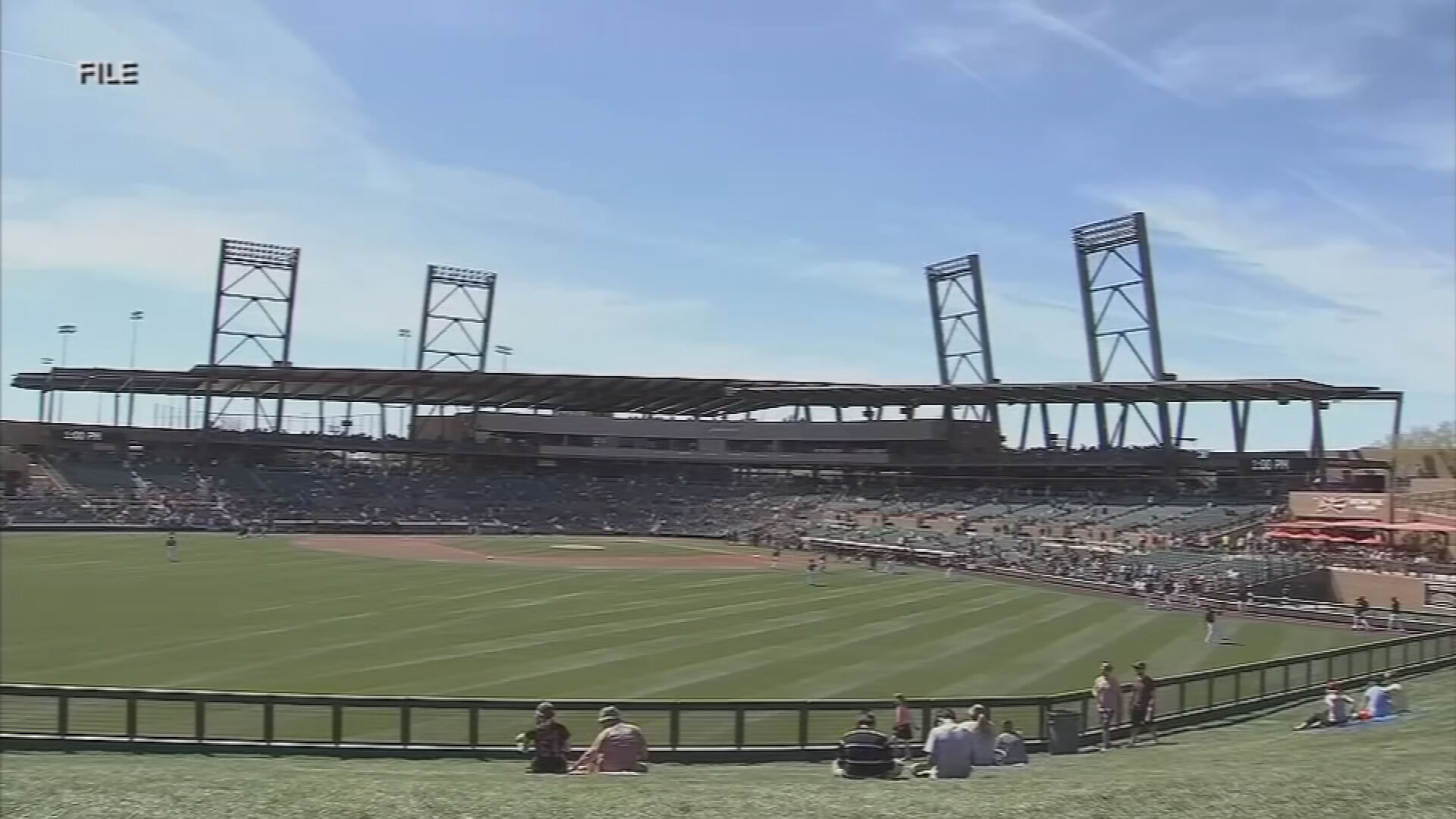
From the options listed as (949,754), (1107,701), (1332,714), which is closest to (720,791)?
A: (949,754)

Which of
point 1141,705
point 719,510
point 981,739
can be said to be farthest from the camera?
point 719,510

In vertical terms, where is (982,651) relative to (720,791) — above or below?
below

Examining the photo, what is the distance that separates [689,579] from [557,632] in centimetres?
1850

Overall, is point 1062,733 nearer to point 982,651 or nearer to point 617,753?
point 617,753

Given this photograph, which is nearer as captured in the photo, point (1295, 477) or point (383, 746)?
point (383, 746)

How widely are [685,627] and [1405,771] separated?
2285 cm

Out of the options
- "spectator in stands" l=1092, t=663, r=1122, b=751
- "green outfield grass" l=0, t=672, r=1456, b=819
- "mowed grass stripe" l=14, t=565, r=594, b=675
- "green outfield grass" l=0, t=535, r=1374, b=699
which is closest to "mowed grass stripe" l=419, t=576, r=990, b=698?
"green outfield grass" l=0, t=535, r=1374, b=699

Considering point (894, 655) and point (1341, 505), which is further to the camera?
point (1341, 505)

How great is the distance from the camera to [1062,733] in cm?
1917

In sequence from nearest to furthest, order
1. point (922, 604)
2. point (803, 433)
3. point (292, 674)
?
point (292, 674) < point (922, 604) < point (803, 433)

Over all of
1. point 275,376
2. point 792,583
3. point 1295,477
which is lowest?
point 792,583

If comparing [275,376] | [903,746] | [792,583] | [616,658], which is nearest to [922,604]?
[792,583]

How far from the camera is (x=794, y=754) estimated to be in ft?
58.9

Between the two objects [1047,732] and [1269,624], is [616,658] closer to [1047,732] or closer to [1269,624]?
[1047,732]
